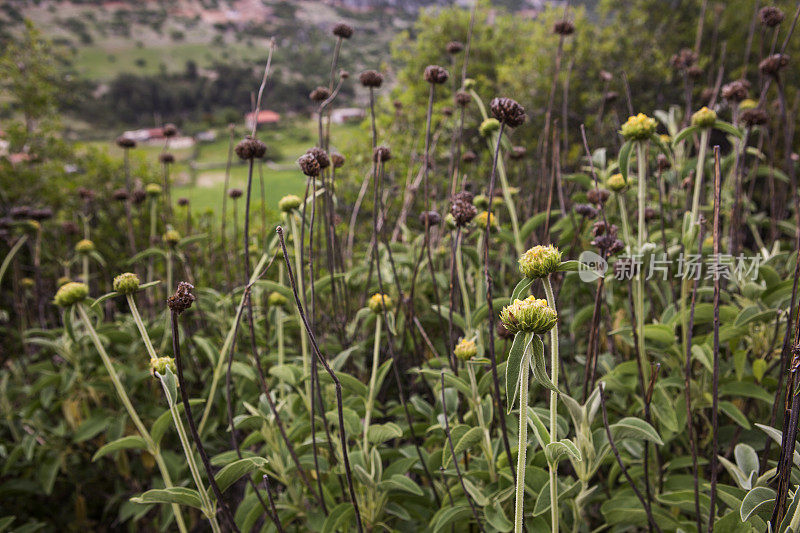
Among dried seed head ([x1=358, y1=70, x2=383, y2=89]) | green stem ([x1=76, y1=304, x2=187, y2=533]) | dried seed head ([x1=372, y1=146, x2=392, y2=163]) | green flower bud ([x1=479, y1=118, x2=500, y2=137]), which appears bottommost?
green stem ([x1=76, y1=304, x2=187, y2=533])

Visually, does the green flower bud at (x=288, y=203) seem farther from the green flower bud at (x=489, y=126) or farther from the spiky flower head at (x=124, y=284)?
the green flower bud at (x=489, y=126)

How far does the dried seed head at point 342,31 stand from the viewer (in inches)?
48.6

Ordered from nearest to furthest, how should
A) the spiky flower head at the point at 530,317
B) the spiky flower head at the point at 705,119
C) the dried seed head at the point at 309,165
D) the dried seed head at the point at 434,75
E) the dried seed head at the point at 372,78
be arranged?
1. the spiky flower head at the point at 530,317
2. the dried seed head at the point at 309,165
3. the spiky flower head at the point at 705,119
4. the dried seed head at the point at 434,75
5. the dried seed head at the point at 372,78

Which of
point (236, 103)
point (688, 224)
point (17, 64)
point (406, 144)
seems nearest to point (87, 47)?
point (236, 103)

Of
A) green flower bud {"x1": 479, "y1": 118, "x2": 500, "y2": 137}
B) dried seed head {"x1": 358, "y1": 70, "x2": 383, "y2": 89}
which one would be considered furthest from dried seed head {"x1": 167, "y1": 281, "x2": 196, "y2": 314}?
dried seed head {"x1": 358, "y1": 70, "x2": 383, "y2": 89}

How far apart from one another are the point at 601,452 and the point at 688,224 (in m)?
0.50

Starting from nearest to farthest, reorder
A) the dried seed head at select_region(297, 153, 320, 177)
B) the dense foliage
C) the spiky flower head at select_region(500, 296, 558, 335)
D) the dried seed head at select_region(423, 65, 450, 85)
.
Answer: the spiky flower head at select_region(500, 296, 558, 335) < the dense foliage < the dried seed head at select_region(297, 153, 320, 177) < the dried seed head at select_region(423, 65, 450, 85)

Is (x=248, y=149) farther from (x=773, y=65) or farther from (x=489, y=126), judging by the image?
(x=773, y=65)

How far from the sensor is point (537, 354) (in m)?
0.44

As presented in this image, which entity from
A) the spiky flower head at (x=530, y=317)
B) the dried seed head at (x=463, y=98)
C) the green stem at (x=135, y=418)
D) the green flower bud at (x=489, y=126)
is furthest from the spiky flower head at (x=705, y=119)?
the green stem at (x=135, y=418)

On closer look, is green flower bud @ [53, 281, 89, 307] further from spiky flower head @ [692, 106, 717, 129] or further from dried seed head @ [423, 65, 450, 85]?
spiky flower head @ [692, 106, 717, 129]

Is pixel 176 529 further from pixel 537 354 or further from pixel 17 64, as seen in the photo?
pixel 17 64

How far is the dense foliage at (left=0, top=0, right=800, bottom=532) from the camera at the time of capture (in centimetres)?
64

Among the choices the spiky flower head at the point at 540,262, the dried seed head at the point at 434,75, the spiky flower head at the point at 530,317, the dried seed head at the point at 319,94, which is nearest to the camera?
the spiky flower head at the point at 530,317
